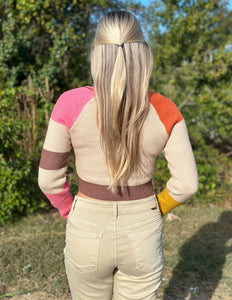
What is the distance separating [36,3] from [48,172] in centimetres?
456

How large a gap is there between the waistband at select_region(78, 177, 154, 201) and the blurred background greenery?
317 centimetres

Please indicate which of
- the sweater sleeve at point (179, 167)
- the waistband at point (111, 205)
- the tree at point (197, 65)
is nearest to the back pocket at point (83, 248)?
the waistband at point (111, 205)

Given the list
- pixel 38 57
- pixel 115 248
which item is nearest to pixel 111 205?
pixel 115 248

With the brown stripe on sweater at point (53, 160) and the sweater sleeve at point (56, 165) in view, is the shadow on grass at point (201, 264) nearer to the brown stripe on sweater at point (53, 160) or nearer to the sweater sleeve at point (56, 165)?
the sweater sleeve at point (56, 165)

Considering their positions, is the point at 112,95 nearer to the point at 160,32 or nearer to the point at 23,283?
the point at 23,283

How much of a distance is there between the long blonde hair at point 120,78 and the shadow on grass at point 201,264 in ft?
6.79

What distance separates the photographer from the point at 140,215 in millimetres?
1494

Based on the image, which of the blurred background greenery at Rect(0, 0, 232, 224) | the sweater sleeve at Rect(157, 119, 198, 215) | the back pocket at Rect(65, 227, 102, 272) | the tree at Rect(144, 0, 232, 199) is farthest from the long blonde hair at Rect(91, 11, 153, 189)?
the tree at Rect(144, 0, 232, 199)

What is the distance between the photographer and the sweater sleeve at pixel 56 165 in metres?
1.41

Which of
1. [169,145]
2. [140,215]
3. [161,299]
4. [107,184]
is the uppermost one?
[169,145]

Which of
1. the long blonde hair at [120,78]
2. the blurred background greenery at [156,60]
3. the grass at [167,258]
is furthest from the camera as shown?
the blurred background greenery at [156,60]

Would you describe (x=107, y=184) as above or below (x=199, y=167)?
above

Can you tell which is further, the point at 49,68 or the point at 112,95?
the point at 49,68

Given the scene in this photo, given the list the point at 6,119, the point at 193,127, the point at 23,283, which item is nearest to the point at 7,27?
the point at 6,119
